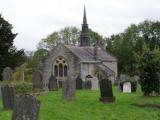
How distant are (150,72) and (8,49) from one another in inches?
1093

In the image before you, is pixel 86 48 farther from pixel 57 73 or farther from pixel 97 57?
pixel 57 73

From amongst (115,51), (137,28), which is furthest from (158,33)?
(115,51)

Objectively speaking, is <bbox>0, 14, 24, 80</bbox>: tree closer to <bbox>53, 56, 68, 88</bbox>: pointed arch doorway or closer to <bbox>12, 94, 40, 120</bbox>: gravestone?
<bbox>53, 56, 68, 88</bbox>: pointed arch doorway

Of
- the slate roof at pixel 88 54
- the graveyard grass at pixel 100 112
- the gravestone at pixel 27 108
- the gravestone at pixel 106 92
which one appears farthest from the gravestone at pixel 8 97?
the slate roof at pixel 88 54

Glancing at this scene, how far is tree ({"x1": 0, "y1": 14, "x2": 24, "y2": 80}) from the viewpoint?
4665 cm

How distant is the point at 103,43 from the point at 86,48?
109ft

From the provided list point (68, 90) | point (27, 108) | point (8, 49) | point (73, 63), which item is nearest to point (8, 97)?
point (68, 90)

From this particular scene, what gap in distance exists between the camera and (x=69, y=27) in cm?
9850

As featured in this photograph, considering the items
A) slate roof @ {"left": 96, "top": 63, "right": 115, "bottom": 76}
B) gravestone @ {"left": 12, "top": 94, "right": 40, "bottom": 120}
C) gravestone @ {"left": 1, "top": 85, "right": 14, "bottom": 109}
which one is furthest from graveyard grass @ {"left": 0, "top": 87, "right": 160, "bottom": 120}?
slate roof @ {"left": 96, "top": 63, "right": 115, "bottom": 76}

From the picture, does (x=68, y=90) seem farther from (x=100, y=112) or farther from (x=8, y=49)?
(x=8, y=49)

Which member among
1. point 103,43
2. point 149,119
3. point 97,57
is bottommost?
point 149,119

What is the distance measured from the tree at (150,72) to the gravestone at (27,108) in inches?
580

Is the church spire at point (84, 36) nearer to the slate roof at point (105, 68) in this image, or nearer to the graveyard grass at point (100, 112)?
the slate roof at point (105, 68)

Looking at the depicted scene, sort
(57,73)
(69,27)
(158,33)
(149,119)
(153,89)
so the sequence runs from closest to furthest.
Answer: (149,119)
(153,89)
(57,73)
(158,33)
(69,27)
